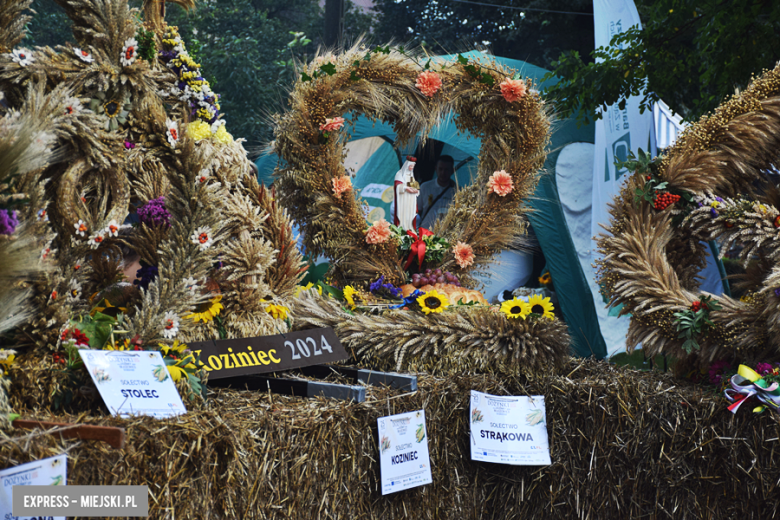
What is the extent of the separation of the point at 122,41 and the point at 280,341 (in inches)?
39.9

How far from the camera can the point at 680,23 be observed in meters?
5.37

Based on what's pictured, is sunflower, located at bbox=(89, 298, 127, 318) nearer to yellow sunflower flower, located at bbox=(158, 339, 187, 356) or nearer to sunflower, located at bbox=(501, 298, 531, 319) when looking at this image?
yellow sunflower flower, located at bbox=(158, 339, 187, 356)

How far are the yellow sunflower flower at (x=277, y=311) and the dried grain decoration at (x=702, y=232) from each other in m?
1.24

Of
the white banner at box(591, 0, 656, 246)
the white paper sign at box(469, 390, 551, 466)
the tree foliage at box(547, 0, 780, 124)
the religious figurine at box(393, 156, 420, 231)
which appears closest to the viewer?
the white paper sign at box(469, 390, 551, 466)

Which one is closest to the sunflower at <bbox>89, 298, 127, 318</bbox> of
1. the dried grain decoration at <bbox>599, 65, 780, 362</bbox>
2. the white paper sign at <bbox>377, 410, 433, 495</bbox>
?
the white paper sign at <bbox>377, 410, 433, 495</bbox>

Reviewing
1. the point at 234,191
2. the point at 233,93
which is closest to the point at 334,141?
the point at 234,191

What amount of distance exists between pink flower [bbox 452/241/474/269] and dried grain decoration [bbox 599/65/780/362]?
0.86 metres

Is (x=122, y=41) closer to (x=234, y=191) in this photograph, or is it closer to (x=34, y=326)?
(x=234, y=191)

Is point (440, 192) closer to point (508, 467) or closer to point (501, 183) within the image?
point (501, 183)

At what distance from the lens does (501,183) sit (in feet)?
11.1

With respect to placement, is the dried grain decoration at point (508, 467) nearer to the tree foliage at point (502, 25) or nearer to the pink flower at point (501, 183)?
the pink flower at point (501, 183)

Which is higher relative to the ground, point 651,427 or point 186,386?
point 186,386

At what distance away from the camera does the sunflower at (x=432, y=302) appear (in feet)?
9.14

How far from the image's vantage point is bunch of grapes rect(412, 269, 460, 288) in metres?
3.25
